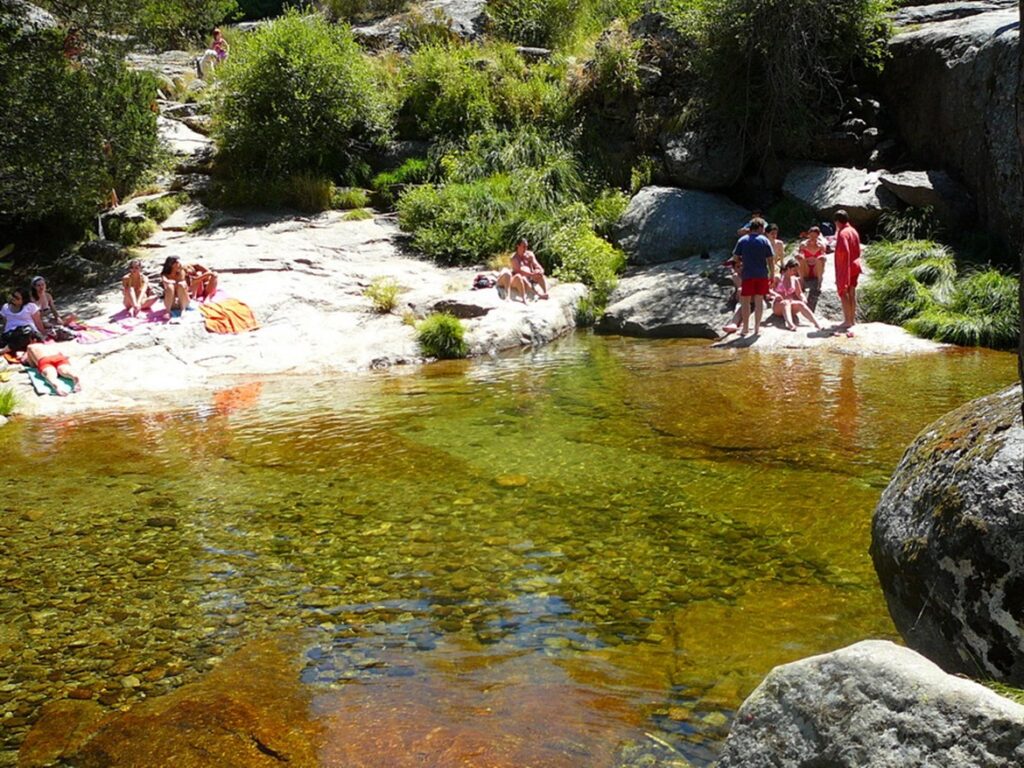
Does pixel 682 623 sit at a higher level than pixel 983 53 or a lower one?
lower

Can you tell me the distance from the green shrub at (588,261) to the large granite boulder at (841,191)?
3724mm

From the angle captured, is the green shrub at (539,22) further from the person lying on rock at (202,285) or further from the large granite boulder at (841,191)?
the person lying on rock at (202,285)

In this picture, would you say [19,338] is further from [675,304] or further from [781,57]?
[781,57]

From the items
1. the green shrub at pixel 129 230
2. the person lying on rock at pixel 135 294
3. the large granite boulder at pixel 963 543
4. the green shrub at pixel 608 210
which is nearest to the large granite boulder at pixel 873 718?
the large granite boulder at pixel 963 543

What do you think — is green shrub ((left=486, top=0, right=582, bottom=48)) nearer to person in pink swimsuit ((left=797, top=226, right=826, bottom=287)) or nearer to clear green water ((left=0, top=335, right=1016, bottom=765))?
person in pink swimsuit ((left=797, top=226, right=826, bottom=287))

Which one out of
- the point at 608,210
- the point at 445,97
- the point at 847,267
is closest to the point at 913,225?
the point at 847,267

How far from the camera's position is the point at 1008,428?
3361 millimetres

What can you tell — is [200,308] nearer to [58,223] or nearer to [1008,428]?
[58,223]

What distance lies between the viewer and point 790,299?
1416 cm

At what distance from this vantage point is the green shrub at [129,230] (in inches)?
707

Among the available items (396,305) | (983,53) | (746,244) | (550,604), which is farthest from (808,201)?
(550,604)

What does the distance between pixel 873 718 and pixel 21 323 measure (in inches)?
519

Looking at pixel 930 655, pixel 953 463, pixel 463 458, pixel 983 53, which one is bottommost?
pixel 463 458

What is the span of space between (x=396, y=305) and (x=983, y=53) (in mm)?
10881
